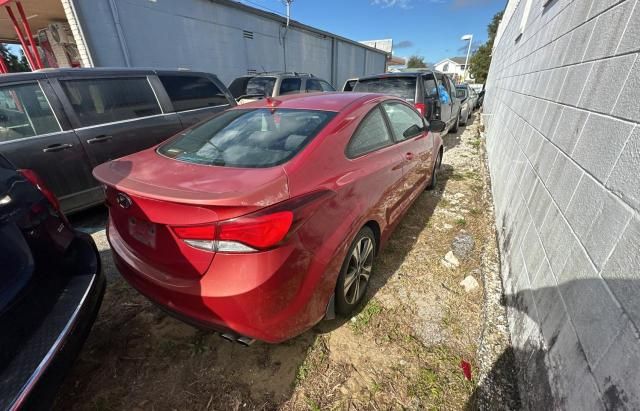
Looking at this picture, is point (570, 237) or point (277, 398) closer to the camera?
point (570, 237)

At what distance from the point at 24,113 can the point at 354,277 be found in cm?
368

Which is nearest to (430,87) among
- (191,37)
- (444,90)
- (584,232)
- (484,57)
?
(444,90)

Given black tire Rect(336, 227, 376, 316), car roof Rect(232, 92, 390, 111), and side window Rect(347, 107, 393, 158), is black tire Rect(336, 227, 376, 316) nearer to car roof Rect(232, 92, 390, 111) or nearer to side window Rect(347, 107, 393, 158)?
side window Rect(347, 107, 393, 158)

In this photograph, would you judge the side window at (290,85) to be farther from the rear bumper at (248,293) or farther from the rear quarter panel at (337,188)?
the rear bumper at (248,293)

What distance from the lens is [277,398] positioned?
5.57 ft

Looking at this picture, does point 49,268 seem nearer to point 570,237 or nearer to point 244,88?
point 570,237

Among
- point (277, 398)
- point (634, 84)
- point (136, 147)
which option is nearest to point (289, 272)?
point (277, 398)

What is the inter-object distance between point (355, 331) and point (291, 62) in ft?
50.0

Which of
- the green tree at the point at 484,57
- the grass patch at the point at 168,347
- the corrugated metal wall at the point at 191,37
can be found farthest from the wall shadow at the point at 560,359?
the green tree at the point at 484,57

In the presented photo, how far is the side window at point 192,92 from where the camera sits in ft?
14.0

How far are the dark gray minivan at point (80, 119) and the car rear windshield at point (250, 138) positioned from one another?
180 cm

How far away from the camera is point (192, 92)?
15.0 feet

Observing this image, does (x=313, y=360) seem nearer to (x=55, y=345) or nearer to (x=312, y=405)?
(x=312, y=405)

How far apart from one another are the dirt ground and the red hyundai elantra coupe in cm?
→ 33
